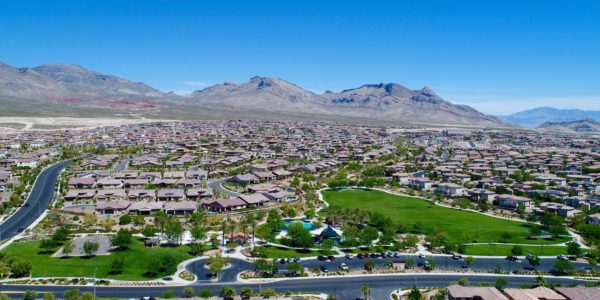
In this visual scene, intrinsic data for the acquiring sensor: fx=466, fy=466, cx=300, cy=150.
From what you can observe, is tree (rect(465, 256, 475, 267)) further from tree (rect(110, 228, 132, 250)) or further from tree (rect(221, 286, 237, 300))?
tree (rect(110, 228, 132, 250))

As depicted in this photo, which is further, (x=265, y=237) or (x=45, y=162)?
(x=45, y=162)

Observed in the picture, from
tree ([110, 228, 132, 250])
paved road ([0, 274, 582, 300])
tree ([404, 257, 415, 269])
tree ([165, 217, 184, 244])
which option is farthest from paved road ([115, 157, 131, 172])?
tree ([404, 257, 415, 269])

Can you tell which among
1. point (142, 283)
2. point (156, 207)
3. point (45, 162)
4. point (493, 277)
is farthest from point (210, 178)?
point (493, 277)

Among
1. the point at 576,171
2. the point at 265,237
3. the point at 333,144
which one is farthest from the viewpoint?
the point at 333,144

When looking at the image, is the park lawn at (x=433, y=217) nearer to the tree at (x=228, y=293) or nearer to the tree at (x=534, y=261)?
the tree at (x=534, y=261)

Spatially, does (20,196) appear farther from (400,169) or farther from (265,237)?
(400,169)
